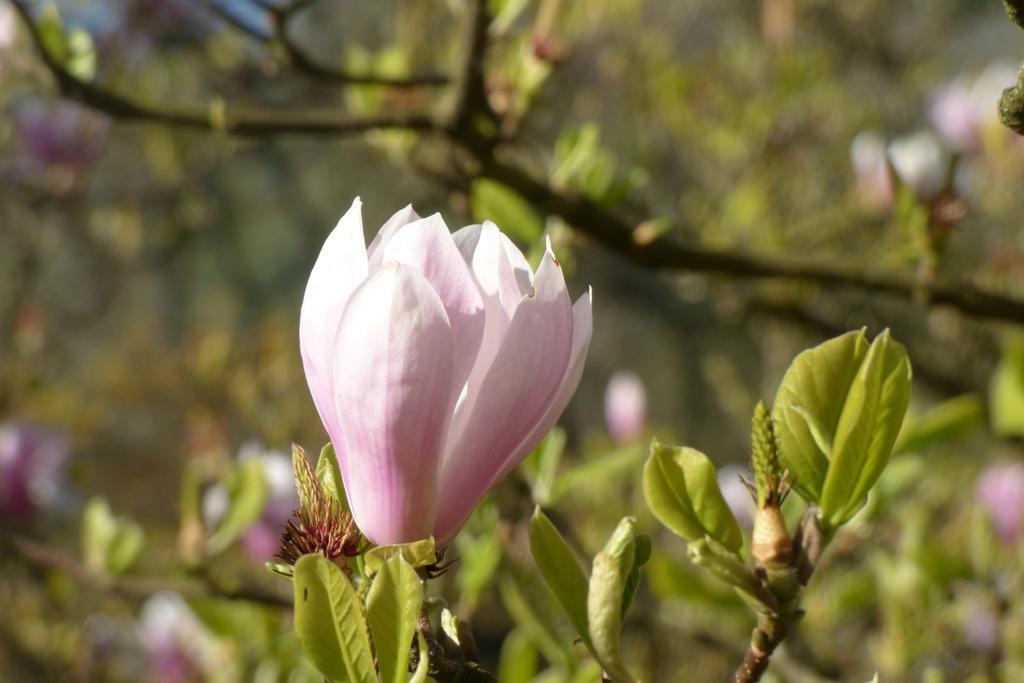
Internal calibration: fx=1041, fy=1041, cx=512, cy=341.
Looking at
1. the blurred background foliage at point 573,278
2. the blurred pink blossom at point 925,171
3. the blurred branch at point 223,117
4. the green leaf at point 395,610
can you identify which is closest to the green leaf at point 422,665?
the green leaf at point 395,610

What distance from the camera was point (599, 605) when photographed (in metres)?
0.39

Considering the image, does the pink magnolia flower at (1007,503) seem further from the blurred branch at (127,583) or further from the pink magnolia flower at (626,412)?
the blurred branch at (127,583)

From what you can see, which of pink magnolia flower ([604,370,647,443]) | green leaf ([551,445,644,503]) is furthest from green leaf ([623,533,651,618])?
pink magnolia flower ([604,370,647,443])

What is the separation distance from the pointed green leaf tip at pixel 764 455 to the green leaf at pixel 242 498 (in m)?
0.61

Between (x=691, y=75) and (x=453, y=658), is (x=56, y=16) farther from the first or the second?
(x=691, y=75)

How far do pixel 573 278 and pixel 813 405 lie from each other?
1.06m

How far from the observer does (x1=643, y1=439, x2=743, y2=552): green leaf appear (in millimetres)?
406

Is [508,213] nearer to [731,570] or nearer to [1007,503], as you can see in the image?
[731,570]

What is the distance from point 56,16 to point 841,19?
261 cm

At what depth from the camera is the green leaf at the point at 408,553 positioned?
0.39 metres

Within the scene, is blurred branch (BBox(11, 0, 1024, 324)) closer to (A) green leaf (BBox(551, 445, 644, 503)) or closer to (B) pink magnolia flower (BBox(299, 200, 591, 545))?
(A) green leaf (BBox(551, 445, 644, 503))

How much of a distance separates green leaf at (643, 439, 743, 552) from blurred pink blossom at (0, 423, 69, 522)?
1560 mm

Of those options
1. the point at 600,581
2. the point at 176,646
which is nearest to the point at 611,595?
the point at 600,581

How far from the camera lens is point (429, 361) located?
374mm
